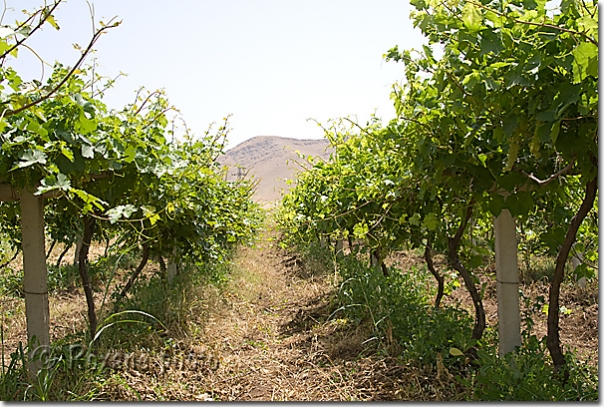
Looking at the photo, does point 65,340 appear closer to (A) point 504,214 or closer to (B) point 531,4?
(A) point 504,214

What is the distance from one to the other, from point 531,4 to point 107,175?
224 centimetres

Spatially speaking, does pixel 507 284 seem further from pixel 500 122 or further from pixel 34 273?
pixel 34 273

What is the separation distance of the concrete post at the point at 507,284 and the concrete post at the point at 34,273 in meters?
2.38

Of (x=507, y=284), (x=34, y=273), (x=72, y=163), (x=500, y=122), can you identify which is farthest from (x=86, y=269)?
(x=500, y=122)

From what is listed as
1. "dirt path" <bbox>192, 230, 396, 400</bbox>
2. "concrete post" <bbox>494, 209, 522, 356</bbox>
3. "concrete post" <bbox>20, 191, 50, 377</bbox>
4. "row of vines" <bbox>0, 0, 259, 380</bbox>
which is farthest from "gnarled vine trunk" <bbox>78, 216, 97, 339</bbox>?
"concrete post" <bbox>494, 209, 522, 356</bbox>

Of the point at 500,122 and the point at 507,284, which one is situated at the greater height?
the point at 500,122

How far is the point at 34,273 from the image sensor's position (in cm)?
276

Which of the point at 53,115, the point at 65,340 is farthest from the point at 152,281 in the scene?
the point at 53,115

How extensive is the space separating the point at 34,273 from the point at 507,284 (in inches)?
97.6

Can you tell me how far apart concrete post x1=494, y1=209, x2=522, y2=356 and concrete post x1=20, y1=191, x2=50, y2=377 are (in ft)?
7.80

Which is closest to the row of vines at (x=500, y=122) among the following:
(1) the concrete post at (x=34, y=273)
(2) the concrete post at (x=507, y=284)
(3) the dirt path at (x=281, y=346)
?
(2) the concrete post at (x=507, y=284)

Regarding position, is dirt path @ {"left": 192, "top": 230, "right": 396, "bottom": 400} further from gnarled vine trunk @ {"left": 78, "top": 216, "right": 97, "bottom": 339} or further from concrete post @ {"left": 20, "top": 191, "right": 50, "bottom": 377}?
concrete post @ {"left": 20, "top": 191, "right": 50, "bottom": 377}

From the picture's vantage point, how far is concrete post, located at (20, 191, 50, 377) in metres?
2.73

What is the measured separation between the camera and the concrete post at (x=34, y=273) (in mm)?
2732
